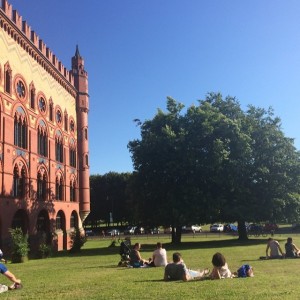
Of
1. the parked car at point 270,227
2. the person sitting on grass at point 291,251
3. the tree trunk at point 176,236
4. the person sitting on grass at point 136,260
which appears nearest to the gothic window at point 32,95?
the tree trunk at point 176,236

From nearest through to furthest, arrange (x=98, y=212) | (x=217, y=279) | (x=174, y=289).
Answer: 1. (x=174, y=289)
2. (x=217, y=279)
3. (x=98, y=212)

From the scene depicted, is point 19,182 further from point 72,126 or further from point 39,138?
point 72,126

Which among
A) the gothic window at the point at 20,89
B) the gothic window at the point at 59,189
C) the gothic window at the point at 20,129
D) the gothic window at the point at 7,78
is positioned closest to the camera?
the gothic window at the point at 7,78

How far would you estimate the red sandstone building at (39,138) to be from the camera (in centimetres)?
3130

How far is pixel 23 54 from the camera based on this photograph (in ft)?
116

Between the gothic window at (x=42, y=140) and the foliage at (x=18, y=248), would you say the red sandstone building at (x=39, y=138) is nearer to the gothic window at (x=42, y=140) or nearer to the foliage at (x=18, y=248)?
the gothic window at (x=42, y=140)

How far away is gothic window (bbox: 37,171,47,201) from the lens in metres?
37.1

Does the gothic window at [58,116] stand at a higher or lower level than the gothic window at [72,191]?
higher

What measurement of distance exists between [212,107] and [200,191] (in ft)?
30.3

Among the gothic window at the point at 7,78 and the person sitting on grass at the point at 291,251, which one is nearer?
the person sitting on grass at the point at 291,251

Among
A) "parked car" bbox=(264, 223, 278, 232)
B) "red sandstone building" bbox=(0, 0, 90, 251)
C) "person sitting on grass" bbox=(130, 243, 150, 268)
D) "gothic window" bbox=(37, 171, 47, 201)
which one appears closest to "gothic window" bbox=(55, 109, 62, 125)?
"red sandstone building" bbox=(0, 0, 90, 251)

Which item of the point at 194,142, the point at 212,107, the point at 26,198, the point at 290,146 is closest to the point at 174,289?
the point at 26,198

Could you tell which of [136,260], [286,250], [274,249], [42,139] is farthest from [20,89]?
[286,250]

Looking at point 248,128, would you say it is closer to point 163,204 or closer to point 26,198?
point 163,204
